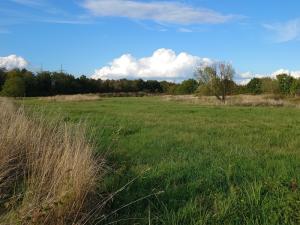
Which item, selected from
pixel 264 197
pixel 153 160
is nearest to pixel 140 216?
pixel 264 197

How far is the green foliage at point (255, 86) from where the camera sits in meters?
98.8

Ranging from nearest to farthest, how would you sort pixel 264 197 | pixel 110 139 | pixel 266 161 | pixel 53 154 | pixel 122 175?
pixel 264 197 → pixel 53 154 → pixel 122 175 → pixel 266 161 → pixel 110 139

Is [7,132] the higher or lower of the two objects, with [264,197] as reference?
higher

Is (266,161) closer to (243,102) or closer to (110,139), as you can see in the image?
(110,139)

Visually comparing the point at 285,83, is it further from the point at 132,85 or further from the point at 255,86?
the point at 132,85

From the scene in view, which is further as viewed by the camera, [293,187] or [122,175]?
[122,175]

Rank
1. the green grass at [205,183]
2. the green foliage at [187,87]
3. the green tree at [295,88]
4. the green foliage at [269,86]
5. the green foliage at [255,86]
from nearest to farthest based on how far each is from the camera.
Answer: the green grass at [205,183], the green tree at [295,88], the green foliage at [269,86], the green foliage at [255,86], the green foliage at [187,87]

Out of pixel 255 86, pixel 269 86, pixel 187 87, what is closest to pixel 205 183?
pixel 269 86

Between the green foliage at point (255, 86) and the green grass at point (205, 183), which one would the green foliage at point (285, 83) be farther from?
the green grass at point (205, 183)

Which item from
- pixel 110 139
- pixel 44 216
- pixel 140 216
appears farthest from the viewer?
Answer: pixel 110 139

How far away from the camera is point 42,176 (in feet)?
18.9

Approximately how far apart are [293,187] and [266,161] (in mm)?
2598

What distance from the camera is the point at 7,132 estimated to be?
8.00 metres

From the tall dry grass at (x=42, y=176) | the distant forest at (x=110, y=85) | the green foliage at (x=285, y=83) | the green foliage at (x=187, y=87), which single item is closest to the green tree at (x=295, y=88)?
the distant forest at (x=110, y=85)
